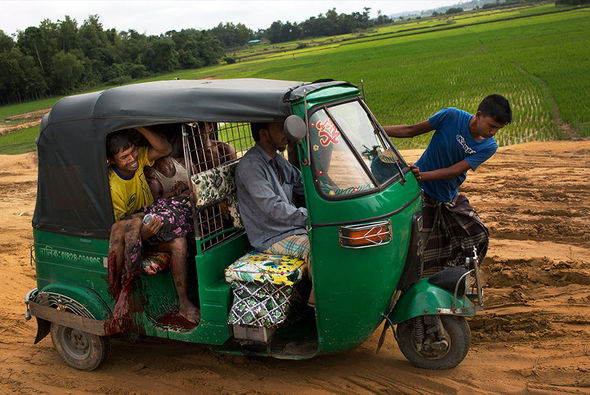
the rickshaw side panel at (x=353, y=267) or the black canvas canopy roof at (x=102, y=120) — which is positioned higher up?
the black canvas canopy roof at (x=102, y=120)

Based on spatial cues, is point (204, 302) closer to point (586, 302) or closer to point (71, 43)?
point (586, 302)

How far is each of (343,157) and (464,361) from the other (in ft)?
6.17

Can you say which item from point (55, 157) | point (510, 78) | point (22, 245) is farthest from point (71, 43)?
point (55, 157)

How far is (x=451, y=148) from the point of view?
4754 millimetres

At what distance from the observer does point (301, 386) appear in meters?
4.00

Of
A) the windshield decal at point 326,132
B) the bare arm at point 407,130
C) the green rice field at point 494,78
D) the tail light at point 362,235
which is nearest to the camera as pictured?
the tail light at point 362,235

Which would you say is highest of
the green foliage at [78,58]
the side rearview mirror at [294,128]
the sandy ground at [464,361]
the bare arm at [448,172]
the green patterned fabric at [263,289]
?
the green foliage at [78,58]

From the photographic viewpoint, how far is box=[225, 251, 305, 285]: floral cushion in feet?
12.4

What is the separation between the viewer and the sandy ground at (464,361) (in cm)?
389

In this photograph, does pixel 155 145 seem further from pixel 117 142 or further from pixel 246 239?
pixel 246 239

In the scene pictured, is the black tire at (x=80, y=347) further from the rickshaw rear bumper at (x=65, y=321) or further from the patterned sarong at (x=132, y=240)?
the patterned sarong at (x=132, y=240)

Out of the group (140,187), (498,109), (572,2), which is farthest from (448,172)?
(572,2)

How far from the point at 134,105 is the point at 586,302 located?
14.1 feet

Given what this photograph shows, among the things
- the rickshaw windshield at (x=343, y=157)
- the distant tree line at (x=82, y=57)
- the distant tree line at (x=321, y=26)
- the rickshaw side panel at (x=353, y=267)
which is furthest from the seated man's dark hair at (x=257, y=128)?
the distant tree line at (x=321, y=26)
